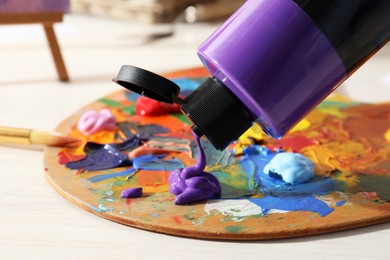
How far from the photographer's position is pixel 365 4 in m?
0.44

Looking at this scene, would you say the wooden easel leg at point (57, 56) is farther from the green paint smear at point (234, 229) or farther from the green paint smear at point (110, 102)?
the green paint smear at point (234, 229)

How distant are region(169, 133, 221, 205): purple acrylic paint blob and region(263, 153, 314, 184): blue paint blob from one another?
5cm

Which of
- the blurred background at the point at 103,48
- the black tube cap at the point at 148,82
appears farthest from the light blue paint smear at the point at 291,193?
the blurred background at the point at 103,48

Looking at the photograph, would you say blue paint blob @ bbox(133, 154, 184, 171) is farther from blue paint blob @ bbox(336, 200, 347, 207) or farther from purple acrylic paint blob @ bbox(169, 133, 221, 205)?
blue paint blob @ bbox(336, 200, 347, 207)

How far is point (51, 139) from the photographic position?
598 mm

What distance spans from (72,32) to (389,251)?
2.45ft

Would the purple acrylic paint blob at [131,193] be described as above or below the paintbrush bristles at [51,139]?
above

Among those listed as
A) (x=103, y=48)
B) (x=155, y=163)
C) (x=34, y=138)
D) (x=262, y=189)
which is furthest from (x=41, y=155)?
(x=103, y=48)

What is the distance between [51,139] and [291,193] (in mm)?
233

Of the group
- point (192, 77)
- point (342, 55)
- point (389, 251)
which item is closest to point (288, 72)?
point (342, 55)

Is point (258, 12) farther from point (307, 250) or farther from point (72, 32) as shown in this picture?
point (72, 32)

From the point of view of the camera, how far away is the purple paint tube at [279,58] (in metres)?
0.44

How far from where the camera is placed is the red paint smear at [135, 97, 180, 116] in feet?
2.22

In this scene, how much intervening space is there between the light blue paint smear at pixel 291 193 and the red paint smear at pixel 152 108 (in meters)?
0.15
